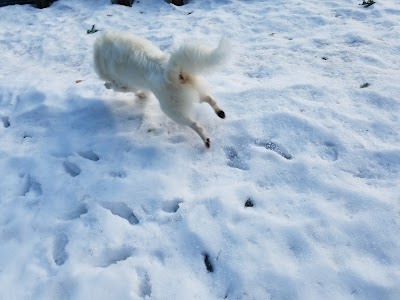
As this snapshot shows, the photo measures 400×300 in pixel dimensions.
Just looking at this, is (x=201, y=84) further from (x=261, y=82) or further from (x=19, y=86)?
(x=19, y=86)

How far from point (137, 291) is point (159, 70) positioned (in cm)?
179

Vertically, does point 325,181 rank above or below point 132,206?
above

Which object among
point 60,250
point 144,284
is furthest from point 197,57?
point 60,250

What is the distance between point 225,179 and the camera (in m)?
2.92

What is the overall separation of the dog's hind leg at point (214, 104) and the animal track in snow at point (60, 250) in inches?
67.0

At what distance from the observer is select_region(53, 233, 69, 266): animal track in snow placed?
2.50 m

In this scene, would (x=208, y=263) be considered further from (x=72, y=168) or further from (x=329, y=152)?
(x=72, y=168)

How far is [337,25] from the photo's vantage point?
4836 mm

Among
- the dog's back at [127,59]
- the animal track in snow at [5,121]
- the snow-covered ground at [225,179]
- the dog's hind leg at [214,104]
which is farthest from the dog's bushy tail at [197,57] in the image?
the animal track in snow at [5,121]

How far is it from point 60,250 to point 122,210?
0.54 m

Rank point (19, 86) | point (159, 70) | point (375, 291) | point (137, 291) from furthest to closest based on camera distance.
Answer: point (19, 86)
point (159, 70)
point (137, 291)
point (375, 291)

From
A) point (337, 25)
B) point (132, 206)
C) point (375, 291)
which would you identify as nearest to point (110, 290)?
point (132, 206)

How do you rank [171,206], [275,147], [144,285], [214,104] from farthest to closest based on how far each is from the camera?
[214,104] < [275,147] < [171,206] < [144,285]

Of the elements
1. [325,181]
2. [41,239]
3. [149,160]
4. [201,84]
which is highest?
[201,84]
